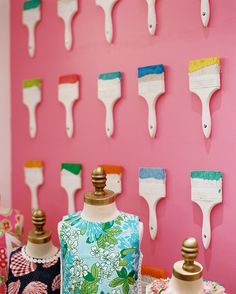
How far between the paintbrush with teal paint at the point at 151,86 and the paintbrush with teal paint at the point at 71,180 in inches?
14.9

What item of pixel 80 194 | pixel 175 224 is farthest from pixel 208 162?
pixel 80 194

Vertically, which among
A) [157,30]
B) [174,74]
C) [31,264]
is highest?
[157,30]

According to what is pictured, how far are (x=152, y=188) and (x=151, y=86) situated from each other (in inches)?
13.7

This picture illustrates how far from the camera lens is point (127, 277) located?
102cm

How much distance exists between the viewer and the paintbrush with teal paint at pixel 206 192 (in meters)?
1.24

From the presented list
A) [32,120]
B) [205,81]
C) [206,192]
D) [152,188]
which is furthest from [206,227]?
[32,120]

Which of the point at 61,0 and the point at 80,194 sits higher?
the point at 61,0

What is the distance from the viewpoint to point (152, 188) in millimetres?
1376

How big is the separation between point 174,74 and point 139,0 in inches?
12.0

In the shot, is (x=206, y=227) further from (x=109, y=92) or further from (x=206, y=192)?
(x=109, y=92)

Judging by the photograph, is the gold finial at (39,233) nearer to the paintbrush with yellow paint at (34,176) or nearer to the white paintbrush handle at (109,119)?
the white paintbrush handle at (109,119)

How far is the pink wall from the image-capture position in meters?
1.24

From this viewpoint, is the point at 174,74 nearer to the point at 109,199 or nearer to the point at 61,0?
the point at 109,199

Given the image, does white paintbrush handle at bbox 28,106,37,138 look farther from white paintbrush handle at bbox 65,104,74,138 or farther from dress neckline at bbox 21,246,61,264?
dress neckline at bbox 21,246,61,264
